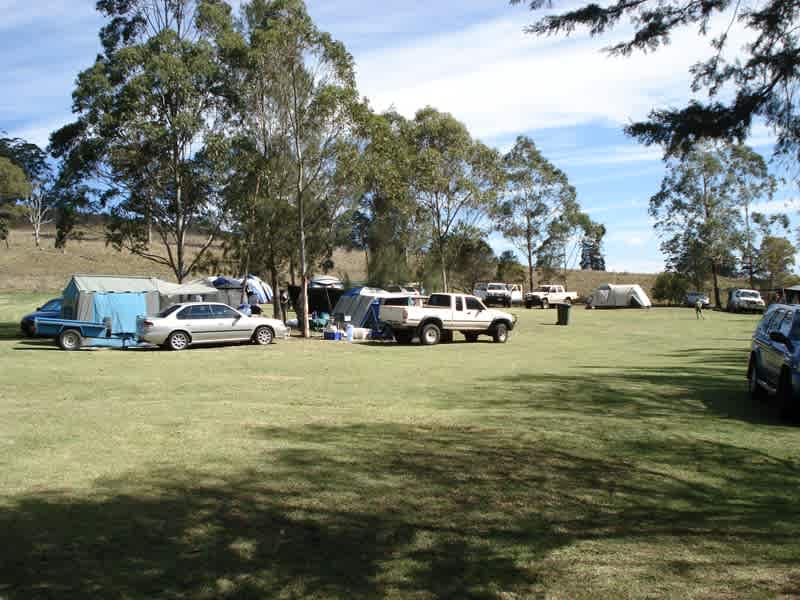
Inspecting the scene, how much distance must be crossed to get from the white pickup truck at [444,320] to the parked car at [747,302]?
29.0m

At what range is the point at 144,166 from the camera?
1158 inches

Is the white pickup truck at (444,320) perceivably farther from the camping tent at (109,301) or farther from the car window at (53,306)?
the car window at (53,306)

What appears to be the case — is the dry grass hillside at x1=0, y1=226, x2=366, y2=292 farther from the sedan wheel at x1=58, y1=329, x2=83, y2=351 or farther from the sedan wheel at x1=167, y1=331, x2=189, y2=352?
the sedan wheel at x1=58, y1=329, x2=83, y2=351

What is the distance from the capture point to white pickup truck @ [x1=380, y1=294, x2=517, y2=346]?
24.0m

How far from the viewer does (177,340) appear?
69.2ft

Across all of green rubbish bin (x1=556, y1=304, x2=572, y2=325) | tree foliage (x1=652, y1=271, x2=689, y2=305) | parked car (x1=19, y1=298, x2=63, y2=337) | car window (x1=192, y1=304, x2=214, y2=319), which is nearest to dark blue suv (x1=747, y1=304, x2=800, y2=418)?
car window (x1=192, y1=304, x2=214, y2=319)

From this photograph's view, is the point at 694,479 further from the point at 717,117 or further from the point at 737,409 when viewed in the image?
the point at 737,409

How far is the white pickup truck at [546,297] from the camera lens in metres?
56.5

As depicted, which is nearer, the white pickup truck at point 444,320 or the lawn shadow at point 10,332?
the white pickup truck at point 444,320

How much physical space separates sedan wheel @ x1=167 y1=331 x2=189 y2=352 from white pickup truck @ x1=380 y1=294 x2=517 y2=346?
6650mm

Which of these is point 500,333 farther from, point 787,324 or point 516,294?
point 516,294

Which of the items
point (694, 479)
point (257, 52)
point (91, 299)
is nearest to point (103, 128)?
point (257, 52)

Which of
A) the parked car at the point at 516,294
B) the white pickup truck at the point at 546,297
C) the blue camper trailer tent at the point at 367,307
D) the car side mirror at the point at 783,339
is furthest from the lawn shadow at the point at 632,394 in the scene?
the parked car at the point at 516,294

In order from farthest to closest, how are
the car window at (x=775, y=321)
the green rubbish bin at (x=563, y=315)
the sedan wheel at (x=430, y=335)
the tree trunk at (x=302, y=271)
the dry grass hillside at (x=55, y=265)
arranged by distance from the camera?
the dry grass hillside at (x=55, y=265) → the green rubbish bin at (x=563, y=315) → the tree trunk at (x=302, y=271) → the sedan wheel at (x=430, y=335) → the car window at (x=775, y=321)
